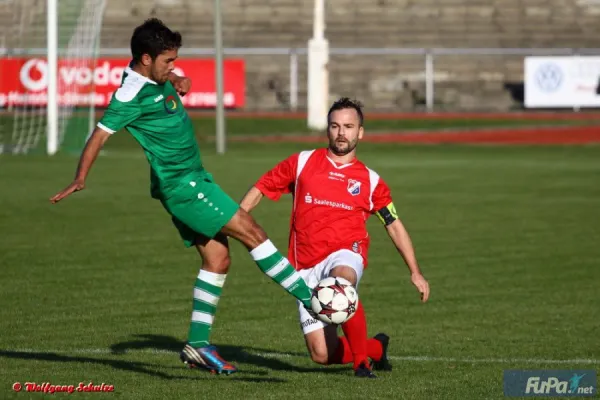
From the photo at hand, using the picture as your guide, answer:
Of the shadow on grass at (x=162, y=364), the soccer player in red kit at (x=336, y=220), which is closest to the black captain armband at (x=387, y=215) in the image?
the soccer player in red kit at (x=336, y=220)

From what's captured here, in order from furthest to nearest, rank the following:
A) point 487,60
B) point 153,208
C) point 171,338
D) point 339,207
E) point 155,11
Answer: point 155,11, point 487,60, point 153,208, point 171,338, point 339,207

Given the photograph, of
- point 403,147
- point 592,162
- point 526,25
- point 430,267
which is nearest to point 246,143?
point 403,147

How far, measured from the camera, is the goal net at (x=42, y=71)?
27.8 meters

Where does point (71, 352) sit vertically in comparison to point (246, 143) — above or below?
above

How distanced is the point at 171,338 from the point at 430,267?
4654 millimetres

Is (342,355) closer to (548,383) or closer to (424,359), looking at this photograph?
(424,359)

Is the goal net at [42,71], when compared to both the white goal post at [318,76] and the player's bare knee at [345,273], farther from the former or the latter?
the player's bare knee at [345,273]

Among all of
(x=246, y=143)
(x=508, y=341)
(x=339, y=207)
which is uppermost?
(x=339, y=207)

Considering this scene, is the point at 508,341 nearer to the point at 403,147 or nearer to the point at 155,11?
the point at 403,147

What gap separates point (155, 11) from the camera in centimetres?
4422

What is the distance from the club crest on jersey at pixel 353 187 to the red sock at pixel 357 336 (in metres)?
0.66

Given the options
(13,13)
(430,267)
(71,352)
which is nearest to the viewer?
(71,352)

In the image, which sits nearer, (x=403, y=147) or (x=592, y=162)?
(x=592, y=162)

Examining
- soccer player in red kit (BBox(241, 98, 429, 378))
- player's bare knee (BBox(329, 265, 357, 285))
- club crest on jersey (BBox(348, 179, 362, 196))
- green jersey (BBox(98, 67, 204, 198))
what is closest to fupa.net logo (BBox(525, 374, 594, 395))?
soccer player in red kit (BBox(241, 98, 429, 378))
